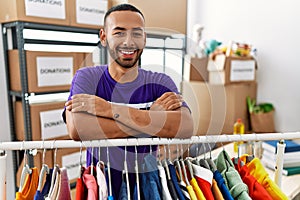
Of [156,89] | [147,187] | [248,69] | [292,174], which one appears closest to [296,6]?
[248,69]

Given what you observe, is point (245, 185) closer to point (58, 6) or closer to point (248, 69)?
point (58, 6)

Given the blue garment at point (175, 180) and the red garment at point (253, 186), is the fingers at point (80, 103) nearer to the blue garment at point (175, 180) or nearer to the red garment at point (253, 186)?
the blue garment at point (175, 180)

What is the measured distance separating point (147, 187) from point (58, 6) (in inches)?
53.7

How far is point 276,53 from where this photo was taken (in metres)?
2.22

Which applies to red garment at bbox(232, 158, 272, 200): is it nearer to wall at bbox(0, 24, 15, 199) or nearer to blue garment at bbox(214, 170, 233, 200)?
blue garment at bbox(214, 170, 233, 200)

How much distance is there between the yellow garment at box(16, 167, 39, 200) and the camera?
658 mm

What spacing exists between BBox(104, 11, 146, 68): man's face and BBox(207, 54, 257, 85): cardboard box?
1440 mm

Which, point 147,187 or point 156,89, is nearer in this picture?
point 147,187

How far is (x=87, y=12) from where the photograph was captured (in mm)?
1737

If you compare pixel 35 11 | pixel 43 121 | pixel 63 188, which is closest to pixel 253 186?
pixel 63 188

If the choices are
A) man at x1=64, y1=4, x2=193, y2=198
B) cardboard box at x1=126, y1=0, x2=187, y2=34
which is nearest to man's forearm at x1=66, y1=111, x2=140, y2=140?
man at x1=64, y1=4, x2=193, y2=198

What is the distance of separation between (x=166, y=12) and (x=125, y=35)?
2.45ft

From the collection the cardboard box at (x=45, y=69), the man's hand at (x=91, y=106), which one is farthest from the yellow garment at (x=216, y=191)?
the cardboard box at (x=45, y=69)

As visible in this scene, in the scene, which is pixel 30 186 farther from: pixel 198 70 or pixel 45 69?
pixel 198 70
